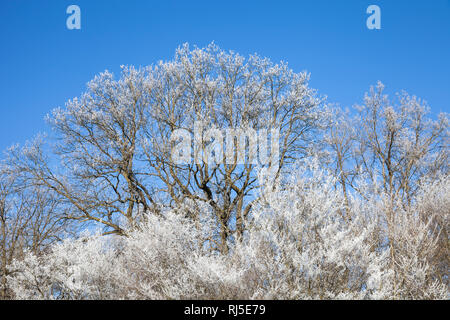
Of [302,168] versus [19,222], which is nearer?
[302,168]

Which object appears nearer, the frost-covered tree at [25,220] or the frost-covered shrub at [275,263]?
the frost-covered shrub at [275,263]


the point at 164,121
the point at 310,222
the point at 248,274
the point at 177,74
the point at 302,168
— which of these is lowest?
the point at 248,274

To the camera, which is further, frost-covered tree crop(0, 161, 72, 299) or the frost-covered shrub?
frost-covered tree crop(0, 161, 72, 299)

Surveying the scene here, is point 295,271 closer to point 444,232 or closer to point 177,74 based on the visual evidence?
point 444,232

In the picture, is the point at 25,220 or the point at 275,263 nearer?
the point at 275,263
